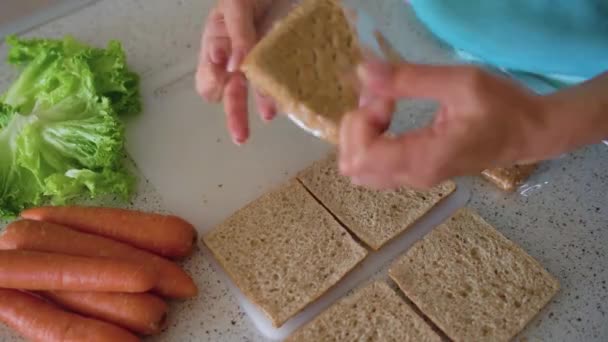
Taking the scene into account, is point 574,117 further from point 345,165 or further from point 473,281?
point 473,281

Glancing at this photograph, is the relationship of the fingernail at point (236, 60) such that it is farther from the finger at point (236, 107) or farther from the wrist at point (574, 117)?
the wrist at point (574, 117)

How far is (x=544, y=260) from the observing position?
1.31 meters

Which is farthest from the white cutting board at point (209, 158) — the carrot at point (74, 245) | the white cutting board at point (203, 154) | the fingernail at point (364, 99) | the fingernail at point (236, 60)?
the fingernail at point (364, 99)

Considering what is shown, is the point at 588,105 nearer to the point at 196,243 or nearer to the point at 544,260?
the point at 544,260

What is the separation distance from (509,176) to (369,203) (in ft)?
1.06

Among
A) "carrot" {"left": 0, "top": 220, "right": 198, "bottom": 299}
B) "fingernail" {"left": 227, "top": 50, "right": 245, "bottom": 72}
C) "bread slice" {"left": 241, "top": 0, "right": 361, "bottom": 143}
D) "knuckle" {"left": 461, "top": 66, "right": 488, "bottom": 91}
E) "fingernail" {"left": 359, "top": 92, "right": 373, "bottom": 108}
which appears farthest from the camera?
"carrot" {"left": 0, "top": 220, "right": 198, "bottom": 299}

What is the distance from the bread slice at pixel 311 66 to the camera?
105 cm

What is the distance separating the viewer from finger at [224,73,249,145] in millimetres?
1230

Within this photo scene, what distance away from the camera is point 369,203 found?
1.39 meters

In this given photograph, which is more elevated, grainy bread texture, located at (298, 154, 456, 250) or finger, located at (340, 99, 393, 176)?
finger, located at (340, 99, 393, 176)

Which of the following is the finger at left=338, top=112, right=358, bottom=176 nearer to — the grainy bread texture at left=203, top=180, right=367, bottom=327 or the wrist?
the wrist

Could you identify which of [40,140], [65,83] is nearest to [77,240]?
[40,140]

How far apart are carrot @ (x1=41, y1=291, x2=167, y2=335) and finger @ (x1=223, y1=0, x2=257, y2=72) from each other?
0.50 m

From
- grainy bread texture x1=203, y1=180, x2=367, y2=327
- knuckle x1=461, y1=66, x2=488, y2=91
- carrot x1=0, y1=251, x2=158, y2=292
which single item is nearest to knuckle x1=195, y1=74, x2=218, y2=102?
grainy bread texture x1=203, y1=180, x2=367, y2=327
